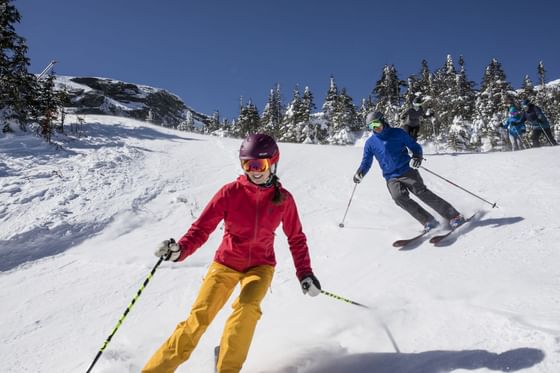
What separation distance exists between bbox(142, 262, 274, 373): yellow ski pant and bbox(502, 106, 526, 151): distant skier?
13.9 metres

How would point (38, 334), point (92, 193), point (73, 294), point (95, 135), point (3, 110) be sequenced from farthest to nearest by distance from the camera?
point (95, 135) → point (3, 110) → point (92, 193) → point (73, 294) → point (38, 334)

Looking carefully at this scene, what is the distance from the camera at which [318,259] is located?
610 centimetres

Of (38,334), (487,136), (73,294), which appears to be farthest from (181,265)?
(487,136)

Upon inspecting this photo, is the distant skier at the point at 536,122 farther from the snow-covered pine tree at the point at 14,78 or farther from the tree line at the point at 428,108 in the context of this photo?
the tree line at the point at 428,108

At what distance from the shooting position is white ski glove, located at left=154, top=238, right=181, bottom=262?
299 centimetres

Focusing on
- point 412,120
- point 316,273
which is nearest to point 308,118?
point 412,120

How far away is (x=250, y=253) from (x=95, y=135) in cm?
1410

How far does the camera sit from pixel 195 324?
282 cm

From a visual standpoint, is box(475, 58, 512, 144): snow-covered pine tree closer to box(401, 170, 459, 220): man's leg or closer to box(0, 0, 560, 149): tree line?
box(0, 0, 560, 149): tree line

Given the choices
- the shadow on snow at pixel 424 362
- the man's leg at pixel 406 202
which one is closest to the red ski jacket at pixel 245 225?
the shadow on snow at pixel 424 362

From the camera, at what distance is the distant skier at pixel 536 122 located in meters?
12.8

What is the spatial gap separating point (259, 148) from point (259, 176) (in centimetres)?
26

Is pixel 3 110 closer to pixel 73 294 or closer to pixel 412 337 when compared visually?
pixel 73 294

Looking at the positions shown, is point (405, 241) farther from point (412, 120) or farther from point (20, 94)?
point (20, 94)
